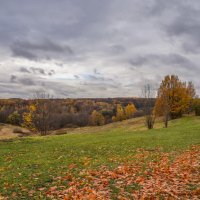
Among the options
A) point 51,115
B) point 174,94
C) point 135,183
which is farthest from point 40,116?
point 135,183

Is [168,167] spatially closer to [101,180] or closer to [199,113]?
[101,180]

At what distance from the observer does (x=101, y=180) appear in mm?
12320

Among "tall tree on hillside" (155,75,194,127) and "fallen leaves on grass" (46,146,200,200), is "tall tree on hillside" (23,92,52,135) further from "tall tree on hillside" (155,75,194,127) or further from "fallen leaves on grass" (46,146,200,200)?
"fallen leaves on grass" (46,146,200,200)

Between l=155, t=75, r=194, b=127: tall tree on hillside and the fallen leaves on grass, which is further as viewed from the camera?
l=155, t=75, r=194, b=127: tall tree on hillside

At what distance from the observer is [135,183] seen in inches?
470

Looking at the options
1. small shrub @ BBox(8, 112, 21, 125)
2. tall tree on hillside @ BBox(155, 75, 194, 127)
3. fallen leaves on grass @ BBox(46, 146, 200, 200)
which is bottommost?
small shrub @ BBox(8, 112, 21, 125)

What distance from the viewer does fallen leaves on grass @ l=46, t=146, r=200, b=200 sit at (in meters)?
10.4

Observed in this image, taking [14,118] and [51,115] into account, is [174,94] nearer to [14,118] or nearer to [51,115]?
[51,115]

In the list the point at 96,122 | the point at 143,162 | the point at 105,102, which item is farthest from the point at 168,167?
the point at 105,102

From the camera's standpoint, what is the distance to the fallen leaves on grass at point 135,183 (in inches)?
408

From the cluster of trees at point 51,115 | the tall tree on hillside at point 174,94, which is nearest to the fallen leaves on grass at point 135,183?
the cluster of trees at point 51,115

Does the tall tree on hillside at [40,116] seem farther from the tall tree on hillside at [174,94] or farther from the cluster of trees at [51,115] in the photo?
the tall tree on hillside at [174,94]

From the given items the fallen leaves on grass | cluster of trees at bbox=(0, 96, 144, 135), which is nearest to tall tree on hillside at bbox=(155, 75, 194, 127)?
cluster of trees at bbox=(0, 96, 144, 135)

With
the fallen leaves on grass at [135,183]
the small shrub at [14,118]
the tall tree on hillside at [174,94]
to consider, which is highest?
the tall tree on hillside at [174,94]
